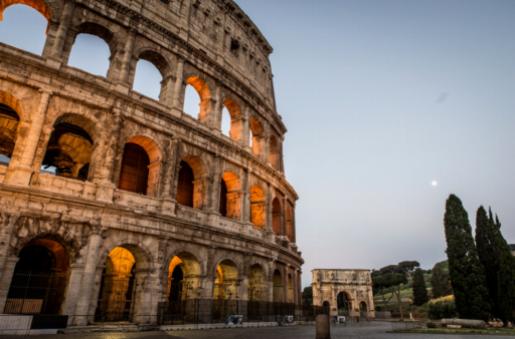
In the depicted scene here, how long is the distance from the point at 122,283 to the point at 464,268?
19.2m

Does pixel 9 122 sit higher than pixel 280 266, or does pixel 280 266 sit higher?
pixel 9 122

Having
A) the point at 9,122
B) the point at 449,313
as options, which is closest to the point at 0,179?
the point at 9,122

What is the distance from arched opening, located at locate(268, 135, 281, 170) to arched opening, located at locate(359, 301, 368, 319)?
25255 millimetres

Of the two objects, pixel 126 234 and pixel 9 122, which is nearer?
pixel 126 234

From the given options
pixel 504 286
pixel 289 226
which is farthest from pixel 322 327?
pixel 504 286

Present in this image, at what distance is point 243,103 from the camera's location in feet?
66.6

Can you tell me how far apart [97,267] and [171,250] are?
2.89 metres

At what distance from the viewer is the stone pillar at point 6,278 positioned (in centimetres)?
952

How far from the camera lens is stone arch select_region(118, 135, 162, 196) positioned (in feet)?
46.9

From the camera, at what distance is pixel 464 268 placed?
65.0 ft

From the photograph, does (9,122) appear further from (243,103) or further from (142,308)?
(243,103)

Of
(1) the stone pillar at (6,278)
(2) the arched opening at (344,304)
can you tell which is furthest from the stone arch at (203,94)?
(2) the arched opening at (344,304)

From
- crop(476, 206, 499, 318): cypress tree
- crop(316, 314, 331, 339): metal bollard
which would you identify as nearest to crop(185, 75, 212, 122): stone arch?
crop(316, 314, 331, 339): metal bollard

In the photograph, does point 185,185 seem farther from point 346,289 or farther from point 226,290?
point 346,289
